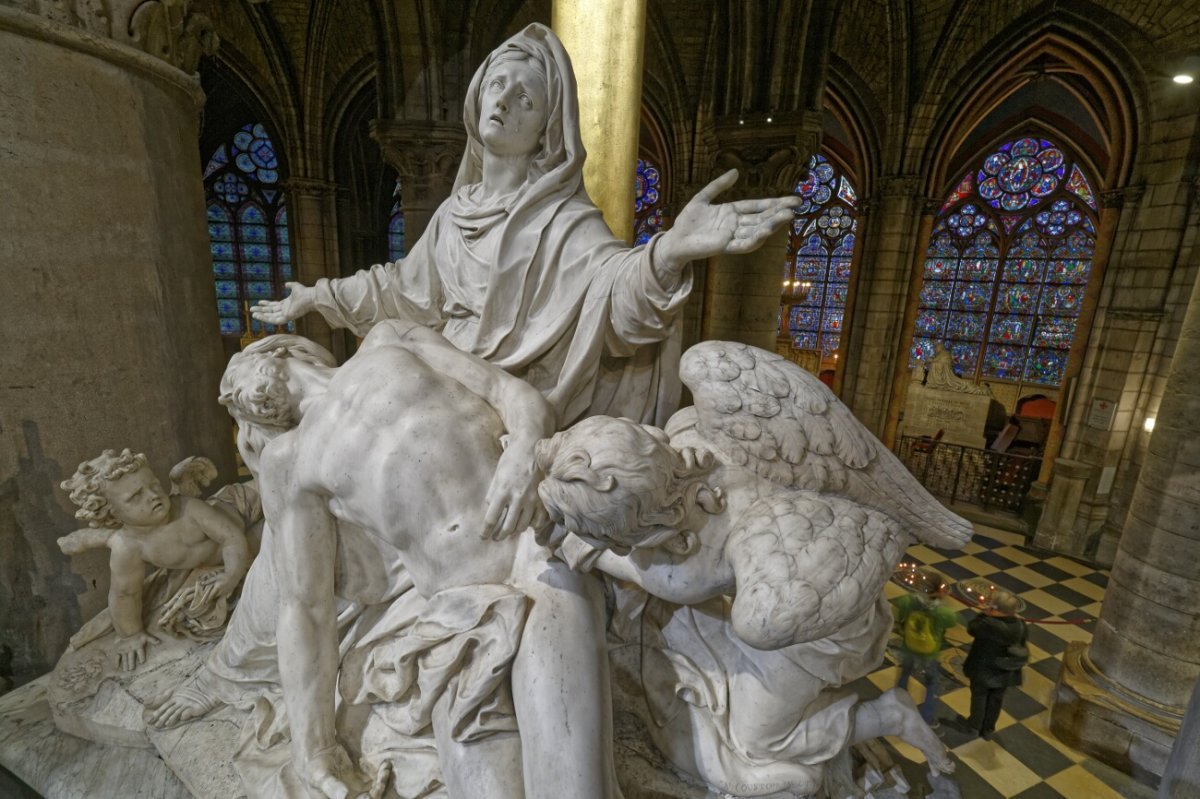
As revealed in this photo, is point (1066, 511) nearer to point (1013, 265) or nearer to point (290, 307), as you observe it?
point (290, 307)

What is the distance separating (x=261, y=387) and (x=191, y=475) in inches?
39.9

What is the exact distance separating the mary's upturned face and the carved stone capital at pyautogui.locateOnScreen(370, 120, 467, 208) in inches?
194

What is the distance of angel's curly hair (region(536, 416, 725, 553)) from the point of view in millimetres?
1042

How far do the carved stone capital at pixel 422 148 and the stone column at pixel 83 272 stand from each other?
143 inches

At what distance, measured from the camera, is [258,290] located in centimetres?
1400

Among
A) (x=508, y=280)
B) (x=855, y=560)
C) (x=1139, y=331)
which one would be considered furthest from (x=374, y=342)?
(x=1139, y=331)

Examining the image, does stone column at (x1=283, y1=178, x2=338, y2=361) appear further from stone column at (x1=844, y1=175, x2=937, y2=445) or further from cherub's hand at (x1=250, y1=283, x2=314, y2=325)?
stone column at (x1=844, y1=175, x2=937, y2=445)

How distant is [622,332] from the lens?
5.41 feet

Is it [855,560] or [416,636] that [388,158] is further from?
[855,560]

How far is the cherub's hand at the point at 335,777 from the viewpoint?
4.39 feet

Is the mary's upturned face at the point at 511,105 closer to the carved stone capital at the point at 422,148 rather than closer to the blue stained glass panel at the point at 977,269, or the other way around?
the carved stone capital at the point at 422,148

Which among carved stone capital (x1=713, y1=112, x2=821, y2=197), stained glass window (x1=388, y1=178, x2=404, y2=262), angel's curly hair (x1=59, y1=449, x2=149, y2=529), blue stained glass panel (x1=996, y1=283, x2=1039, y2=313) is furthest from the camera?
stained glass window (x1=388, y1=178, x2=404, y2=262)

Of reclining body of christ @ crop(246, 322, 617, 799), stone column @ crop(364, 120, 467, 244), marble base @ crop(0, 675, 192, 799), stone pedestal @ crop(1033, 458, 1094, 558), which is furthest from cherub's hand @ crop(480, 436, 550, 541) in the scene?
stone pedestal @ crop(1033, 458, 1094, 558)

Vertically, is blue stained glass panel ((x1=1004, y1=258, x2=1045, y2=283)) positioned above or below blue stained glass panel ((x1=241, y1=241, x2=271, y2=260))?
above
